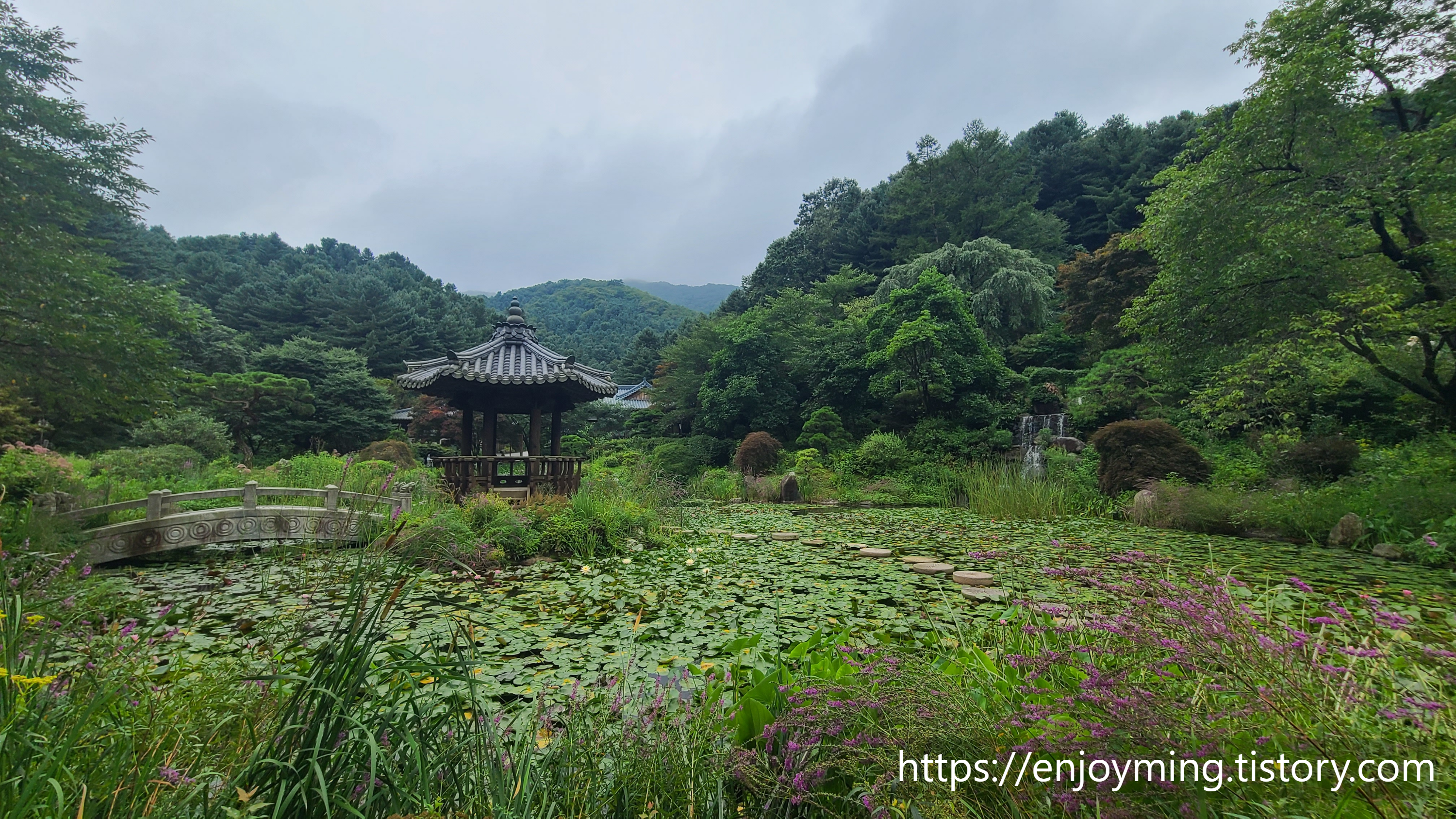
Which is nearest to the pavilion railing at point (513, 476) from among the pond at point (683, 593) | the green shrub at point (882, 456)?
the pond at point (683, 593)

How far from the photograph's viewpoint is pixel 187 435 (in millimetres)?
10727

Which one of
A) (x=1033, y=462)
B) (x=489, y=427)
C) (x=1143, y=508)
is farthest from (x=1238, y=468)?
(x=489, y=427)

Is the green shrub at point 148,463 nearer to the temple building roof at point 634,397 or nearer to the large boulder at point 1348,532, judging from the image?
the large boulder at point 1348,532

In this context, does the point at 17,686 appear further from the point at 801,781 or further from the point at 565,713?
the point at 801,781

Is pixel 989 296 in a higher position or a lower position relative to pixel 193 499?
higher

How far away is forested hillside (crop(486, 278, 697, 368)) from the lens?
34188mm

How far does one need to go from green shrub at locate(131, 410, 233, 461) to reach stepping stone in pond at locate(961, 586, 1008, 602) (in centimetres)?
1361

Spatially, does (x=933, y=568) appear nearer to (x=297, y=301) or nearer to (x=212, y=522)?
(x=212, y=522)

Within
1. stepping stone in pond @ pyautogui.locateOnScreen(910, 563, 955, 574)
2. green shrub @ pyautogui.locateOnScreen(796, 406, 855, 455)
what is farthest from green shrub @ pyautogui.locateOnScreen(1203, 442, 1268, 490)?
green shrub @ pyautogui.locateOnScreen(796, 406, 855, 455)

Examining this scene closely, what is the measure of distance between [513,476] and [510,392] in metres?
1.17

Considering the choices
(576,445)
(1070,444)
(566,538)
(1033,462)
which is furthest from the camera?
(576,445)

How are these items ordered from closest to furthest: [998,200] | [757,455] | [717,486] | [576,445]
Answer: [717,486] < [757,455] < [576,445] < [998,200]

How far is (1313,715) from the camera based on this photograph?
1.18 metres

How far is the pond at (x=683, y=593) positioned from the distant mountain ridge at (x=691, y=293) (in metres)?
79.4
